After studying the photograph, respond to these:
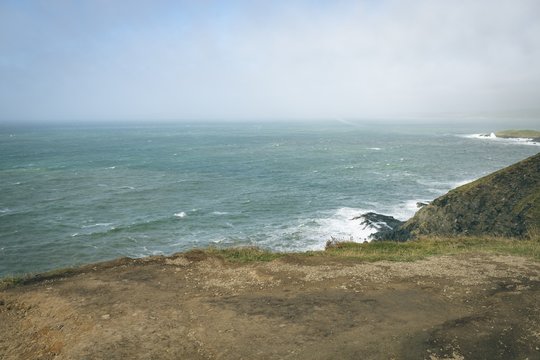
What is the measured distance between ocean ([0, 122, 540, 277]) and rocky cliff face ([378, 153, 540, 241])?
6531 millimetres

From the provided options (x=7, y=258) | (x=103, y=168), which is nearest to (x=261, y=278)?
(x=7, y=258)

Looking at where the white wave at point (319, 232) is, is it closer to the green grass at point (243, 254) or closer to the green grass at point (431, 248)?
the green grass at point (431, 248)

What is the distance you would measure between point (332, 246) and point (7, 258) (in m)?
30.1

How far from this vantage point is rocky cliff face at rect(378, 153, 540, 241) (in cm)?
3300

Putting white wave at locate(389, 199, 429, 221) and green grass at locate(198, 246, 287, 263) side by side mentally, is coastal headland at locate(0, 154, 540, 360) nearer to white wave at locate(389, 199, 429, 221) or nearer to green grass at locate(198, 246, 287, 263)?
green grass at locate(198, 246, 287, 263)

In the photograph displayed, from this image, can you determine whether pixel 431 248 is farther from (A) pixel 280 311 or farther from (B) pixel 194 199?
(B) pixel 194 199

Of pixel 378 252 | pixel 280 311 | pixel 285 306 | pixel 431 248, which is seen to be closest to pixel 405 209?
pixel 431 248

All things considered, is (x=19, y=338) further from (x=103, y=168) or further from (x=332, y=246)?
(x=103, y=168)

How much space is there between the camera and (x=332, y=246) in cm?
2664

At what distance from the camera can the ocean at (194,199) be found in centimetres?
3919

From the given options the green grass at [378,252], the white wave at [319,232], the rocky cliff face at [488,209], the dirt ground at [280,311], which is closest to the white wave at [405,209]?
the white wave at [319,232]

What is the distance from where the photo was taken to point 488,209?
3556 cm

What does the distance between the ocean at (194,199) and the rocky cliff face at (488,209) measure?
653cm

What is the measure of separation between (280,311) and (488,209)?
28.4m
